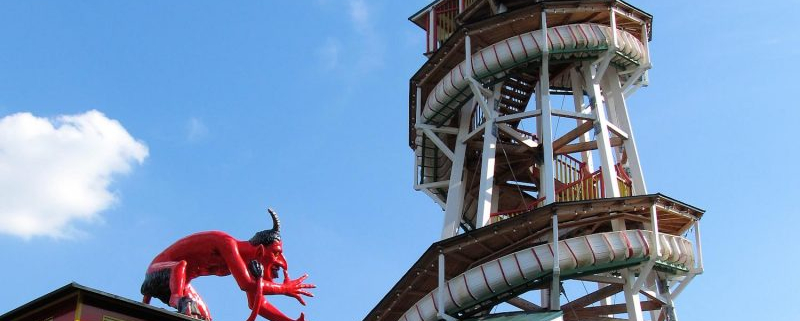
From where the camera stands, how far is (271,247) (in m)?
29.6

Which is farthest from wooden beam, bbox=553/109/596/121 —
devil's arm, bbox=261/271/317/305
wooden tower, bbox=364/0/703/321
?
devil's arm, bbox=261/271/317/305

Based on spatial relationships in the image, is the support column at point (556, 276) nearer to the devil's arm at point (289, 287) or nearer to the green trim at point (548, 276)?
the green trim at point (548, 276)

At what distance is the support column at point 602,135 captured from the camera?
132ft

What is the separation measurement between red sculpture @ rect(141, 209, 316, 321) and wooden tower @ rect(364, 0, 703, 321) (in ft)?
30.3

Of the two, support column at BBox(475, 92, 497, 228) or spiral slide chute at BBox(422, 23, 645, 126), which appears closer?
support column at BBox(475, 92, 497, 228)

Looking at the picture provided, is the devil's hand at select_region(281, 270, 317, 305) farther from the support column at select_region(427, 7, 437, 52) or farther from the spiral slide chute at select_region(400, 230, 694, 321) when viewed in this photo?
the support column at select_region(427, 7, 437, 52)

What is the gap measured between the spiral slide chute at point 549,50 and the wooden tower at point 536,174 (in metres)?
0.04

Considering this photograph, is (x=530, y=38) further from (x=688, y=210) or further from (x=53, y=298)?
(x=53, y=298)

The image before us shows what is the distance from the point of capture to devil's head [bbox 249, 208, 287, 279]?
96.8 feet

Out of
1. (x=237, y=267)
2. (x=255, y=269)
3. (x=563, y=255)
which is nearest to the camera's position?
(x=237, y=267)

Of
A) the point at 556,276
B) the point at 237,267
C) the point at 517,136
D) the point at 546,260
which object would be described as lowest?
the point at 237,267

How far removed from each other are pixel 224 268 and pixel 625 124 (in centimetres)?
1776

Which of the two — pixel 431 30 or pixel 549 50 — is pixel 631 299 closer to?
pixel 549 50

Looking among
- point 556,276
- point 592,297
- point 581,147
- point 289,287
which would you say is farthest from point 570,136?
point 289,287
